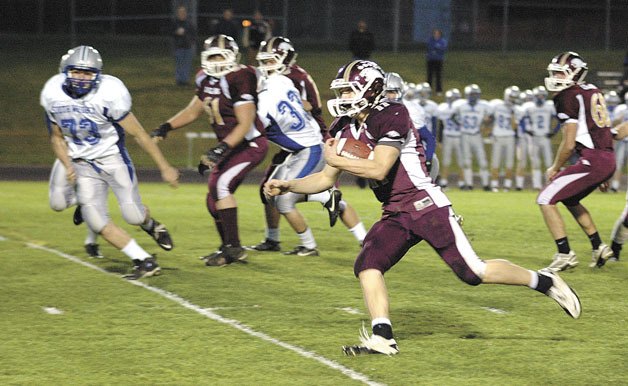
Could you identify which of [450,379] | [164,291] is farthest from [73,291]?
[450,379]

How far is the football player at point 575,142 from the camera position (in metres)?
9.10

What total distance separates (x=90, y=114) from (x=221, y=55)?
1362 mm

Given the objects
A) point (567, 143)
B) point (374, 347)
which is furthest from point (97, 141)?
point (567, 143)

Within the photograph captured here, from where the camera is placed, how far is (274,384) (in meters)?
5.57

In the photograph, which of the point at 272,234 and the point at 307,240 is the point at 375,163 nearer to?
the point at 307,240

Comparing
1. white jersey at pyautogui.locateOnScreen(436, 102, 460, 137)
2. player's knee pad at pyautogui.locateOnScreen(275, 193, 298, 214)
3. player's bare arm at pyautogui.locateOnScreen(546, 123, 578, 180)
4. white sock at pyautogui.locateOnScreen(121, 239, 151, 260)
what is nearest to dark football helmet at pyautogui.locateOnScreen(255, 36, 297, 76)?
player's knee pad at pyautogui.locateOnScreen(275, 193, 298, 214)

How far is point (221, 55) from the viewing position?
9.29 m

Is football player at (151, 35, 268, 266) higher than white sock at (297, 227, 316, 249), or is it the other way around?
football player at (151, 35, 268, 266)

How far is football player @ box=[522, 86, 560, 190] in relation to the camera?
19.2 metres

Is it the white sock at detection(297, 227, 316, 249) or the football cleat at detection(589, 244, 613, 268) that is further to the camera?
the white sock at detection(297, 227, 316, 249)

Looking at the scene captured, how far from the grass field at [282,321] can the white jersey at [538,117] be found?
8017 millimetres

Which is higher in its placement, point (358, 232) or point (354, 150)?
point (354, 150)

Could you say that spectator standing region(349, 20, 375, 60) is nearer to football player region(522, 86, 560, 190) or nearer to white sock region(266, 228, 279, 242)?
football player region(522, 86, 560, 190)

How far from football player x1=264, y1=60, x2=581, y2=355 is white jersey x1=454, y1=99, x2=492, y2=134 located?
12915mm
